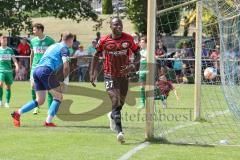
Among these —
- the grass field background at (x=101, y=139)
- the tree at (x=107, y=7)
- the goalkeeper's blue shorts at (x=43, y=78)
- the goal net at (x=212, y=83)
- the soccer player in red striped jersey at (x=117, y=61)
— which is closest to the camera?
the grass field background at (x=101, y=139)

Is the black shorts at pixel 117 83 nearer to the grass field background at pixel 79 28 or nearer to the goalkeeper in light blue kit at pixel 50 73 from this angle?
the goalkeeper in light blue kit at pixel 50 73

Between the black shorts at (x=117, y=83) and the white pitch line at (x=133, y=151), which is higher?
the black shorts at (x=117, y=83)

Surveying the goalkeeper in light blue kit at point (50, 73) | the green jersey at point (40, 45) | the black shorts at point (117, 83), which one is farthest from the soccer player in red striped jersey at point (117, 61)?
the green jersey at point (40, 45)

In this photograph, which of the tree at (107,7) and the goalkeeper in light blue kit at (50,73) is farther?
the tree at (107,7)

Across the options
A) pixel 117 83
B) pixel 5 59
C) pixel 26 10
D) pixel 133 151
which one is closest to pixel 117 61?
pixel 117 83

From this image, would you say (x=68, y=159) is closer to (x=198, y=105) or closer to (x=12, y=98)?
(x=198, y=105)

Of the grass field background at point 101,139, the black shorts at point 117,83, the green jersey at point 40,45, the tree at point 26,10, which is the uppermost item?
the tree at point 26,10

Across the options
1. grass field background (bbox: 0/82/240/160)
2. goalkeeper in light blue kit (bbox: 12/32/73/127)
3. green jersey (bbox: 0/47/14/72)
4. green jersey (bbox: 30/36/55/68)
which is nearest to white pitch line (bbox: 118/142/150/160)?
grass field background (bbox: 0/82/240/160)

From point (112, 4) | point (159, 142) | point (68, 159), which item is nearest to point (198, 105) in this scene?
point (159, 142)

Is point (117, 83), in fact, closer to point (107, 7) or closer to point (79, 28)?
point (79, 28)

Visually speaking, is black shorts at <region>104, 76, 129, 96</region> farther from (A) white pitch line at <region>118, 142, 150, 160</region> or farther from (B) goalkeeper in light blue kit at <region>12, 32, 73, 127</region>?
(B) goalkeeper in light blue kit at <region>12, 32, 73, 127</region>

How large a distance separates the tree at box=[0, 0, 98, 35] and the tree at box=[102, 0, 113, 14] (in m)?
Answer: 16.2

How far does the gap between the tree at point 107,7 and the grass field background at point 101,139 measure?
3545 cm

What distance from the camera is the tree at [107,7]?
51156 millimetres
